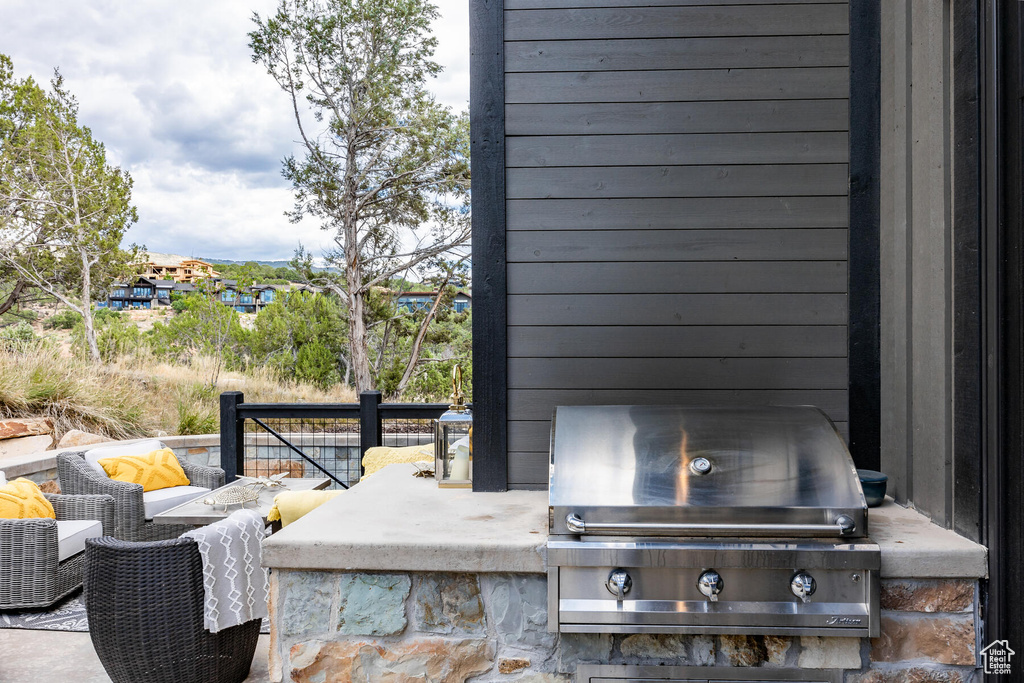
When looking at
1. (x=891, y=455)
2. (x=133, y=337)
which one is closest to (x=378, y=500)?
(x=891, y=455)

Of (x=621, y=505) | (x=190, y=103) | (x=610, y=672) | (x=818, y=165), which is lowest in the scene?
(x=610, y=672)

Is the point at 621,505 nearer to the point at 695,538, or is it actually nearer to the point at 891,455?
the point at 695,538

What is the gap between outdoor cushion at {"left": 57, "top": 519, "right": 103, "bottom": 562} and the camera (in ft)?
11.1

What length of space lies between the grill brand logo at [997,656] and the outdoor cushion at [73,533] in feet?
12.6

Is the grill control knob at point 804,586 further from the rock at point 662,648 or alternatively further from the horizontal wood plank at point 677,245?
the horizontal wood plank at point 677,245

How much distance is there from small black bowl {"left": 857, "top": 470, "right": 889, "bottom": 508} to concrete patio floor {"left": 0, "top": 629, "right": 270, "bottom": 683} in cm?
243

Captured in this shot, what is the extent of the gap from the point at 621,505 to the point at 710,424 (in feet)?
1.12

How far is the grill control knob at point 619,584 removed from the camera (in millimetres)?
1354

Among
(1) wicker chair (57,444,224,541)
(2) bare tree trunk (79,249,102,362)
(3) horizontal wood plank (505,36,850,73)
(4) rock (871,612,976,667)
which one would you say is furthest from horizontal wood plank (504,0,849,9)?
(2) bare tree trunk (79,249,102,362)

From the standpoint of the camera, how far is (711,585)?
4.39 ft

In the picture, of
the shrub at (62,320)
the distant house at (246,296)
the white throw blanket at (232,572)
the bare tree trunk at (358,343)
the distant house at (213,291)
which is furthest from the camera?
the distant house at (246,296)

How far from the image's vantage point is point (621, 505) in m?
1.39

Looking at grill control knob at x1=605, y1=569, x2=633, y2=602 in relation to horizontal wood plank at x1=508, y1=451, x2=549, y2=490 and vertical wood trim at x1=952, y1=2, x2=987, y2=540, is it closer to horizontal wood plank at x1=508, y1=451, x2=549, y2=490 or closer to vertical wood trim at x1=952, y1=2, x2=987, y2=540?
horizontal wood plank at x1=508, y1=451, x2=549, y2=490

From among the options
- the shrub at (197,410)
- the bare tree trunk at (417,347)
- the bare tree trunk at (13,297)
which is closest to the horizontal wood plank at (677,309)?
the shrub at (197,410)
